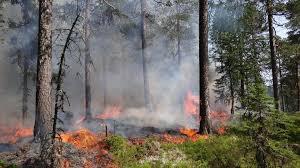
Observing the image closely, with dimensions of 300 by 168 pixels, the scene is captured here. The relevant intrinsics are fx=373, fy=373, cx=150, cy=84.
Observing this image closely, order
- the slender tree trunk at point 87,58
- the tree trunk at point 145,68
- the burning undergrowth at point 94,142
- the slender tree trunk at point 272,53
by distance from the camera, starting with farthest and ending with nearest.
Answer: the tree trunk at point 145,68
the slender tree trunk at point 87,58
the slender tree trunk at point 272,53
the burning undergrowth at point 94,142

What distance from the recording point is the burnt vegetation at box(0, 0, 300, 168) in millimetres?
10992

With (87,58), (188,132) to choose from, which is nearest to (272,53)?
(188,132)

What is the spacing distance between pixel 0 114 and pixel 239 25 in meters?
22.0

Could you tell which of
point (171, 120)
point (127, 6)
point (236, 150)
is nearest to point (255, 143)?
point (236, 150)

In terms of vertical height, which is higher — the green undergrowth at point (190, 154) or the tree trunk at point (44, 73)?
the tree trunk at point (44, 73)

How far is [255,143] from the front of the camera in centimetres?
1064

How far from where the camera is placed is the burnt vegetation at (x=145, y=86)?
10992 mm

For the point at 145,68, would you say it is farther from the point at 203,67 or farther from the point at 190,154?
the point at 190,154

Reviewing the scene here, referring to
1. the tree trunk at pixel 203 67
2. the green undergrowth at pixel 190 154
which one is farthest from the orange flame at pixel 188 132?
the green undergrowth at pixel 190 154

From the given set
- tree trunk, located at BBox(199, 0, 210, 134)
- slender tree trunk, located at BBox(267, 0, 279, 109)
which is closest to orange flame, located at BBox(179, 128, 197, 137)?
tree trunk, located at BBox(199, 0, 210, 134)

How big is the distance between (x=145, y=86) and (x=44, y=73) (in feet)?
47.3

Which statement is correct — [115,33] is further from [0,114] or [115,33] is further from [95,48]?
[0,114]

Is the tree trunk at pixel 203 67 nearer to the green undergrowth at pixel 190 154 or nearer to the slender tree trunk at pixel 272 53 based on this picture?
the green undergrowth at pixel 190 154

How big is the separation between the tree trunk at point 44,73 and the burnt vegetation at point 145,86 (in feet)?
0.10
